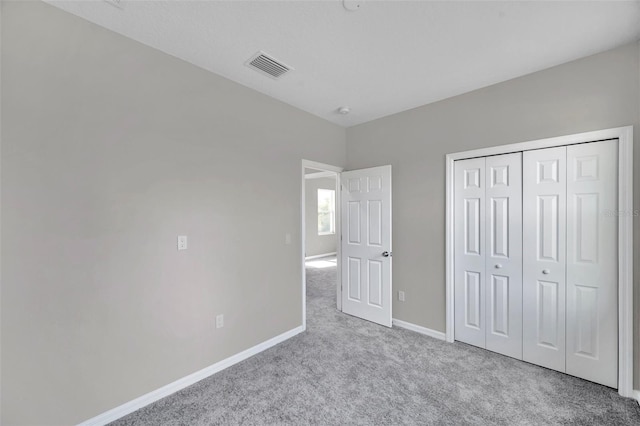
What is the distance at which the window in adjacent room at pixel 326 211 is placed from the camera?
840 cm

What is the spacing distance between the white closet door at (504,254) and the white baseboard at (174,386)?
237cm

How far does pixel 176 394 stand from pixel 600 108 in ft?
14.0

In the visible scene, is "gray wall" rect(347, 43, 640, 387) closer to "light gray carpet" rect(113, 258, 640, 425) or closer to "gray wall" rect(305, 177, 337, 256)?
"light gray carpet" rect(113, 258, 640, 425)

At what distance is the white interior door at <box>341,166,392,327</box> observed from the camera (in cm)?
329

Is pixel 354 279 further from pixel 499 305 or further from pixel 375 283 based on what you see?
pixel 499 305

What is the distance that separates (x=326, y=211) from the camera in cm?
864

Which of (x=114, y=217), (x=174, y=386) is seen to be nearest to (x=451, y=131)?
(x=114, y=217)

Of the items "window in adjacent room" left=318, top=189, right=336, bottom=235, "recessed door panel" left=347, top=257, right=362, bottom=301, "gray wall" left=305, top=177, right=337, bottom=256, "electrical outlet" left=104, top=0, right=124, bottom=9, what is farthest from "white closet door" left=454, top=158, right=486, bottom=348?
"window in adjacent room" left=318, top=189, right=336, bottom=235

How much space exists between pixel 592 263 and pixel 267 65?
11.0 feet

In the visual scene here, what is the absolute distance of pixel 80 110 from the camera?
1.68m

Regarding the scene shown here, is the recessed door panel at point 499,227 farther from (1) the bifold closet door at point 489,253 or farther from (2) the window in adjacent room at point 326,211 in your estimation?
(2) the window in adjacent room at point 326,211

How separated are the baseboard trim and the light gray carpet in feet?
0.60

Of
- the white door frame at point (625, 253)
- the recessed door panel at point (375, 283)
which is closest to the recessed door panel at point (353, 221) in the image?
the recessed door panel at point (375, 283)

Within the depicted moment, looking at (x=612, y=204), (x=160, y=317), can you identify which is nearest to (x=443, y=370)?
(x=612, y=204)
